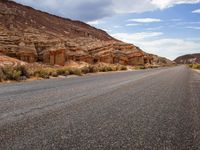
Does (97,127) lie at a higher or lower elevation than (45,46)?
lower

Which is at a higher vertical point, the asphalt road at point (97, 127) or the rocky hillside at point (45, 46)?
the rocky hillside at point (45, 46)

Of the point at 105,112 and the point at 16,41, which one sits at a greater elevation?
the point at 16,41

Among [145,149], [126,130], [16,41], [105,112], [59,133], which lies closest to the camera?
[145,149]

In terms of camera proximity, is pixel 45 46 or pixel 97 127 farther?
pixel 45 46

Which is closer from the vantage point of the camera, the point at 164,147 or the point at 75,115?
the point at 164,147

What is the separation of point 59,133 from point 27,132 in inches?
20.3

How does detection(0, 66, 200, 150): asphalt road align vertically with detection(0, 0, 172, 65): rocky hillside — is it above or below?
below

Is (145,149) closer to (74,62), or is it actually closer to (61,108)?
(61,108)

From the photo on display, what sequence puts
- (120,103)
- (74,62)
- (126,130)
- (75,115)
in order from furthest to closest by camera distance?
(74,62), (120,103), (75,115), (126,130)

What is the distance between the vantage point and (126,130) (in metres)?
5.55

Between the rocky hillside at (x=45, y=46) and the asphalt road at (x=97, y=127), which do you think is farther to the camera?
the rocky hillside at (x=45, y=46)

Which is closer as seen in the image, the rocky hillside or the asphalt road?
the asphalt road

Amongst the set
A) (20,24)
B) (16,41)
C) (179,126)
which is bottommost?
(179,126)

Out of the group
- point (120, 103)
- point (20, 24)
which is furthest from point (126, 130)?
point (20, 24)
